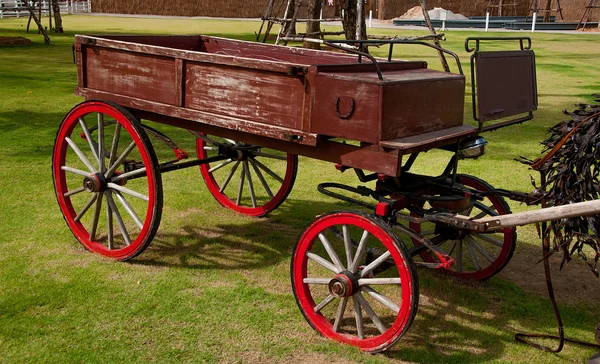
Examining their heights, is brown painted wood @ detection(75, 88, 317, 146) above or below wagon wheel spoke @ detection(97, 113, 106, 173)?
above

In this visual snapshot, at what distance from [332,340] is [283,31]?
13.1 metres

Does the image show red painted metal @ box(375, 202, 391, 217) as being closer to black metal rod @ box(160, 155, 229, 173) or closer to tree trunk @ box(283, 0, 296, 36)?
black metal rod @ box(160, 155, 229, 173)

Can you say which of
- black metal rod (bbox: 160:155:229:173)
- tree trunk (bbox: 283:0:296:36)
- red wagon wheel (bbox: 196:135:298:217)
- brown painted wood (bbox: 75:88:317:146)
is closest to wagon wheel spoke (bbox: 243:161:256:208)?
red wagon wheel (bbox: 196:135:298:217)

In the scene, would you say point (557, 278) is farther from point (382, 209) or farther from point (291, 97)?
point (291, 97)

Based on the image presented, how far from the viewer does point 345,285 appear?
3.52m

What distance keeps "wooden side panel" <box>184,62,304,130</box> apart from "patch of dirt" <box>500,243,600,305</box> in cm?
210

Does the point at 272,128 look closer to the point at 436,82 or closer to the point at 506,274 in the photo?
the point at 436,82

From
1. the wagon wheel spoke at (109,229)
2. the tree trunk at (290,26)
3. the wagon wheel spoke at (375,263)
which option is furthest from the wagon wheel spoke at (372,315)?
the tree trunk at (290,26)

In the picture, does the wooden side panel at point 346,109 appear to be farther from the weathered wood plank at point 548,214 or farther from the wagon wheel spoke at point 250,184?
the wagon wheel spoke at point 250,184

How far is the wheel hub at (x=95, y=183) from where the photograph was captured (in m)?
4.60

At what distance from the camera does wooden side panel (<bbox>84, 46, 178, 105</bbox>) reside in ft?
14.1

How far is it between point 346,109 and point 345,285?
0.92 meters

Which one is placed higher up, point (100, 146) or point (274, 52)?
point (274, 52)

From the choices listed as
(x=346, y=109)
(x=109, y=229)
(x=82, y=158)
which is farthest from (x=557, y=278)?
(x=82, y=158)
